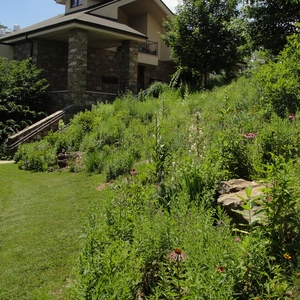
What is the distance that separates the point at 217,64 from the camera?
18109 millimetres

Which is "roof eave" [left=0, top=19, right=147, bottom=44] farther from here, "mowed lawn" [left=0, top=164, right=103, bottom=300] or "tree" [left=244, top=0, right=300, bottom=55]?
"mowed lawn" [left=0, top=164, right=103, bottom=300]

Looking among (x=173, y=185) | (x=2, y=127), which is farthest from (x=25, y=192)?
(x=2, y=127)

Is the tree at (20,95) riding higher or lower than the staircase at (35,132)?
higher

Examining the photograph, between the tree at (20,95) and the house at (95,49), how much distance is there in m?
0.73

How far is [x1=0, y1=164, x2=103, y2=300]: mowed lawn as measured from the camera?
376 centimetres

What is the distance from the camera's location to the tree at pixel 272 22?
13.2 metres

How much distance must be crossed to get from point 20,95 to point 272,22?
1093cm

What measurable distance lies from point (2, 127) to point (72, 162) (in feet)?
21.2

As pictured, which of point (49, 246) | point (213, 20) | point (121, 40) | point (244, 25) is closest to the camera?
point (49, 246)

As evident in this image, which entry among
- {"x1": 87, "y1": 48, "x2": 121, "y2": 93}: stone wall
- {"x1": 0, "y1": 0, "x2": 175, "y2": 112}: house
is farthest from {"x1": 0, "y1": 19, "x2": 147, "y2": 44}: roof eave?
{"x1": 87, "y1": 48, "x2": 121, "y2": 93}: stone wall

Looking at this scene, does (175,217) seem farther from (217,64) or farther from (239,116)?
(217,64)

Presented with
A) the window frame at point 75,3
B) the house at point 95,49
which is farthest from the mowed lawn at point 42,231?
the window frame at point 75,3

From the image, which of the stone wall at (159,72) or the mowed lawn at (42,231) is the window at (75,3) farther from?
the mowed lawn at (42,231)

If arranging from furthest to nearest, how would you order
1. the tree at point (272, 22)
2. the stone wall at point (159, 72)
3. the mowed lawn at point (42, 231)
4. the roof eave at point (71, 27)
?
the stone wall at point (159, 72) < the roof eave at point (71, 27) < the tree at point (272, 22) < the mowed lawn at point (42, 231)
